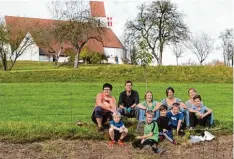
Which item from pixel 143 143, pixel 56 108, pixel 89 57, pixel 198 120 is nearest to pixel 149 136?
pixel 143 143

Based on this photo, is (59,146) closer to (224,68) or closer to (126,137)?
(126,137)

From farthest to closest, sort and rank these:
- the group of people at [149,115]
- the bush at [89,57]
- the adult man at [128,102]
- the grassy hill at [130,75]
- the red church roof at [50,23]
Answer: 1. the bush at [89,57]
2. the red church roof at [50,23]
3. the grassy hill at [130,75]
4. the adult man at [128,102]
5. the group of people at [149,115]

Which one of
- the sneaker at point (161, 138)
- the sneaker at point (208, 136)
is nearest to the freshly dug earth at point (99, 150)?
the sneaker at point (161, 138)

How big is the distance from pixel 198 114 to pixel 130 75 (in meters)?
18.2

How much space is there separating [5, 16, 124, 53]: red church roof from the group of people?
135 ft

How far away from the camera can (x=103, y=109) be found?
10.2 metres

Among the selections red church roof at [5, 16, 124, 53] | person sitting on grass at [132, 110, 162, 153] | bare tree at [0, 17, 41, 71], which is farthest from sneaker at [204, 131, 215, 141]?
red church roof at [5, 16, 124, 53]

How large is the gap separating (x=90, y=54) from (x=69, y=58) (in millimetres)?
3218

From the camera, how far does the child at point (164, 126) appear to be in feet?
32.8

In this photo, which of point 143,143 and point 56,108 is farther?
point 56,108

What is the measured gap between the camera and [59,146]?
31.3ft

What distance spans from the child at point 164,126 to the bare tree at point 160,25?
40.1m

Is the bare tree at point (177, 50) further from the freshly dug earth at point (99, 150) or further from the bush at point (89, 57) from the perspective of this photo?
the freshly dug earth at point (99, 150)

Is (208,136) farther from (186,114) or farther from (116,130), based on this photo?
(116,130)
